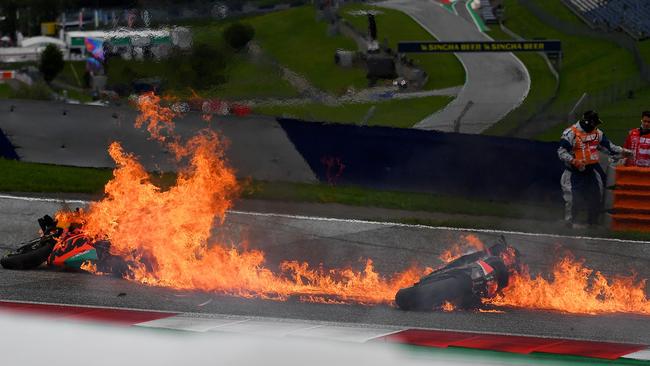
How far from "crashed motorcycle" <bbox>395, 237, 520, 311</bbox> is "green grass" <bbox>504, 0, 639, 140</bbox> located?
14.8 m

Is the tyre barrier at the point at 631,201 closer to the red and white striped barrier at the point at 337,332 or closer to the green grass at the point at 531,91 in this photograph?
the green grass at the point at 531,91

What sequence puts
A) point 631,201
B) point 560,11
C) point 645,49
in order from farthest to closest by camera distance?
point 560,11, point 645,49, point 631,201

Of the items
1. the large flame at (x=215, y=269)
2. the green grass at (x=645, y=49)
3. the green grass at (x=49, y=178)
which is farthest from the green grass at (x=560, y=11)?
the large flame at (x=215, y=269)

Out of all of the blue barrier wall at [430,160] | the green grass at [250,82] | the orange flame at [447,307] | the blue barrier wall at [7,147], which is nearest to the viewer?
the orange flame at [447,307]

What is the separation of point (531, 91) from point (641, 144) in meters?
10.0

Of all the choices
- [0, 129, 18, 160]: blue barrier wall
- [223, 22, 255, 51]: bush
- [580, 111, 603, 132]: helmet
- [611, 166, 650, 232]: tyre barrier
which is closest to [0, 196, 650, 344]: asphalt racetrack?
[611, 166, 650, 232]: tyre barrier

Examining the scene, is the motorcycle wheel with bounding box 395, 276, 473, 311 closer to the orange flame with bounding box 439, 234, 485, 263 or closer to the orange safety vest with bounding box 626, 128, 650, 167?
the orange flame with bounding box 439, 234, 485, 263

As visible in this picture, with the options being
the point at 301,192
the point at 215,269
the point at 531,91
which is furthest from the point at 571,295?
the point at 531,91

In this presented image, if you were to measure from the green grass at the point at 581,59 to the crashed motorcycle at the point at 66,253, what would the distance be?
15.9 m

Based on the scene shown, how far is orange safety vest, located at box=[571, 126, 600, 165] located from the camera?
1548 cm

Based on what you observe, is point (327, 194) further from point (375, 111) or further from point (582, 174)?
point (582, 174)

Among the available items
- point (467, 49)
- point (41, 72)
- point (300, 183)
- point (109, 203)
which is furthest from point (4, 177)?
point (41, 72)

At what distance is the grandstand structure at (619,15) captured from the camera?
33.1m

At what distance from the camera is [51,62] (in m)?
49.6
